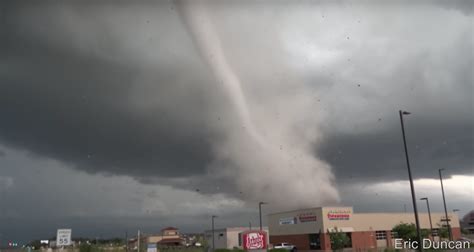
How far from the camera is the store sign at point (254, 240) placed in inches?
1316

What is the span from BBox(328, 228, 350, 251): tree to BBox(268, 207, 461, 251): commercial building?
2.05 m

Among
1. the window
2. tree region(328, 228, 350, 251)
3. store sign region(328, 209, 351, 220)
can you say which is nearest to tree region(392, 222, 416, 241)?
the window

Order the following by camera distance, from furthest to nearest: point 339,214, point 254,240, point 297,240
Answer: point 297,240, point 339,214, point 254,240

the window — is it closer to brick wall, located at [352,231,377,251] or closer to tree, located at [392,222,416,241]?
brick wall, located at [352,231,377,251]

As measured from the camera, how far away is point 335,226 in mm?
78250

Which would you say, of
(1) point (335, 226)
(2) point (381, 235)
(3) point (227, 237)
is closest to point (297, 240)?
(1) point (335, 226)

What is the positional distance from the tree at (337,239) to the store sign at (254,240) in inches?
1688

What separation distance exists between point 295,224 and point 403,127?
57250mm

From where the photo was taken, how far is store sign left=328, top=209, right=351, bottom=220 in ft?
259

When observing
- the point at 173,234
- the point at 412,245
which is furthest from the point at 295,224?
the point at 173,234

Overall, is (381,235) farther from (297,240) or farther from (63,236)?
(63,236)

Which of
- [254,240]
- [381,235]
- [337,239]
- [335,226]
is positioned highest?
[335,226]

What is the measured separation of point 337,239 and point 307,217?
30.3ft

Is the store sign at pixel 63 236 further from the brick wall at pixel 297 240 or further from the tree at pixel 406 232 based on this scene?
the tree at pixel 406 232
